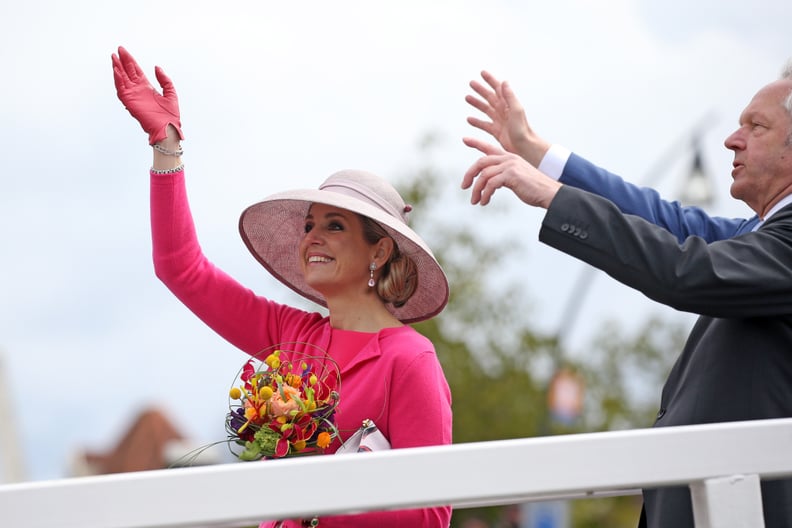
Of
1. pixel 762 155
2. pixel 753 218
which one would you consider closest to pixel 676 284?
pixel 762 155

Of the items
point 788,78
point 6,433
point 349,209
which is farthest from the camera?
point 6,433

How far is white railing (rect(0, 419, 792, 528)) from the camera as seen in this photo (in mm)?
1597

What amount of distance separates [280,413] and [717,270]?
1.13 meters

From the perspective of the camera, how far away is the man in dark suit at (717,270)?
8.31 feet

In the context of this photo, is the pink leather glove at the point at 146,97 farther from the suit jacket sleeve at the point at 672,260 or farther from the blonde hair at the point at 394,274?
the suit jacket sleeve at the point at 672,260

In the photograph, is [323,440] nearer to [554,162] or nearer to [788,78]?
[554,162]

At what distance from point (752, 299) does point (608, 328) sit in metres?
36.7

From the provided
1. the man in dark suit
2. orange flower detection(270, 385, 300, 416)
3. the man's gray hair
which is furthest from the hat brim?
the man's gray hair

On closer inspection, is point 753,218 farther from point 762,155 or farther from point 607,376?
point 607,376

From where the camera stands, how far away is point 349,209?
3355mm

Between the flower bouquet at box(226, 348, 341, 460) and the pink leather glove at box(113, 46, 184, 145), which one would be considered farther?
the pink leather glove at box(113, 46, 184, 145)

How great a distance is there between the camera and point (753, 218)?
134 inches

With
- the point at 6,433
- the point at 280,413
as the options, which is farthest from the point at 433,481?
the point at 6,433

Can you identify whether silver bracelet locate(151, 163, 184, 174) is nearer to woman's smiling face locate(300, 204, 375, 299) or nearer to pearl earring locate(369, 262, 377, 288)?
woman's smiling face locate(300, 204, 375, 299)
